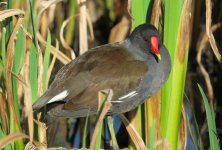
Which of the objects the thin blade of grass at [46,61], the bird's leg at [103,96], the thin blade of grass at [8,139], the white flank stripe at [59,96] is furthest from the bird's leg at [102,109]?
the thin blade of grass at [46,61]

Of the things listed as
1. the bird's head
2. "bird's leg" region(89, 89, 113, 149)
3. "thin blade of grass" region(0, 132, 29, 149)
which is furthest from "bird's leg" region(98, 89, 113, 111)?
the bird's head

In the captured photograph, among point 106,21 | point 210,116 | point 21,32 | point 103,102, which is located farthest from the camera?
point 106,21

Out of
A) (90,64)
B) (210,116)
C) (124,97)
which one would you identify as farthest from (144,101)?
(210,116)

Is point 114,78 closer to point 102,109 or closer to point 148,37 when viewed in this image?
point 148,37

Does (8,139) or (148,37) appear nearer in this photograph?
(8,139)

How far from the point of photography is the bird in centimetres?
254

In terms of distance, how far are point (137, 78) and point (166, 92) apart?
13 cm

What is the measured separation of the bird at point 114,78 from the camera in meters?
2.54

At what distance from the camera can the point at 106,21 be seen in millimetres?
5340

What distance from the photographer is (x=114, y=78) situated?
2.62 metres

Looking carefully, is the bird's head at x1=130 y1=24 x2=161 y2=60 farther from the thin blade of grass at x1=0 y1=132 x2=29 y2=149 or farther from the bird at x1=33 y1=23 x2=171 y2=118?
the thin blade of grass at x1=0 y1=132 x2=29 y2=149

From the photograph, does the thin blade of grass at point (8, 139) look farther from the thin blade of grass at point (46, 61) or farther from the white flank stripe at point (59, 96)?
the thin blade of grass at point (46, 61)

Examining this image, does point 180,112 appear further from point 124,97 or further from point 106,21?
point 106,21

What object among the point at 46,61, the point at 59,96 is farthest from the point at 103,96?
the point at 46,61
